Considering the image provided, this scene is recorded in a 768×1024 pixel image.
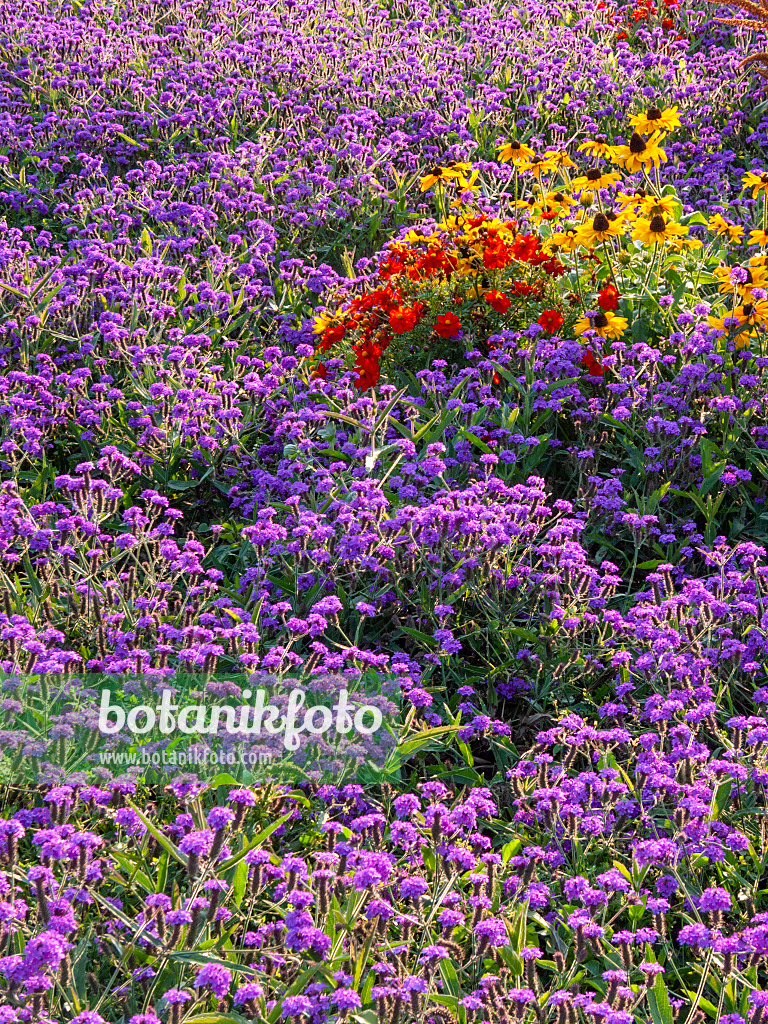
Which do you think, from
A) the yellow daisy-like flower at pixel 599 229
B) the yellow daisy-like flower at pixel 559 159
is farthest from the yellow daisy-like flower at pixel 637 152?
the yellow daisy-like flower at pixel 559 159

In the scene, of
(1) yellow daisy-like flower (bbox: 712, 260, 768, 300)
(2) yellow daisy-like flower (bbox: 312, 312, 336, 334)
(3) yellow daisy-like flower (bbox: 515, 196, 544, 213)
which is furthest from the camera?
(3) yellow daisy-like flower (bbox: 515, 196, 544, 213)

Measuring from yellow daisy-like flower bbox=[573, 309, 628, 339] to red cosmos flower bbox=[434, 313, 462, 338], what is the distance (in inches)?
24.2

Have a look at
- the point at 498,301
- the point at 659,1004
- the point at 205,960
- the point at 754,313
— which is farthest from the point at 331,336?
the point at 659,1004

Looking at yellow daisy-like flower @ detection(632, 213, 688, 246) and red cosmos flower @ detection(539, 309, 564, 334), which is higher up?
yellow daisy-like flower @ detection(632, 213, 688, 246)

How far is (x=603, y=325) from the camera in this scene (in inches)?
212

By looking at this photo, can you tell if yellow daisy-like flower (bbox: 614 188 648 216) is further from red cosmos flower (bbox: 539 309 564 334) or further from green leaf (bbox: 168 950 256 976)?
green leaf (bbox: 168 950 256 976)

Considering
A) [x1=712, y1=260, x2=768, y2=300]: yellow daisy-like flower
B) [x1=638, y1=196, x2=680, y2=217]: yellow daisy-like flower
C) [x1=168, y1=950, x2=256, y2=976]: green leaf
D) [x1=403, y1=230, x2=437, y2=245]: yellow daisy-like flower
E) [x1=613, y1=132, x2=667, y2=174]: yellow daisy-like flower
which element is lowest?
[x1=168, y1=950, x2=256, y2=976]: green leaf

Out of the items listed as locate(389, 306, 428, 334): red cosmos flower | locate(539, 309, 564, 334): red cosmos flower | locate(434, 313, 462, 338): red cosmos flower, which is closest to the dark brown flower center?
locate(539, 309, 564, 334): red cosmos flower

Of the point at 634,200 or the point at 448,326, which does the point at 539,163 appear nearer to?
the point at 634,200

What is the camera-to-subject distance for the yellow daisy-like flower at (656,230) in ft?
17.7

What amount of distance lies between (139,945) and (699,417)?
3460mm

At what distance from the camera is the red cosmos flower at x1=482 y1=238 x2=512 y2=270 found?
568cm

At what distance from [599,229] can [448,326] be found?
0.89m

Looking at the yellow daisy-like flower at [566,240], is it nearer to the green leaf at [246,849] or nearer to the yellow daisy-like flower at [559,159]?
the yellow daisy-like flower at [559,159]
